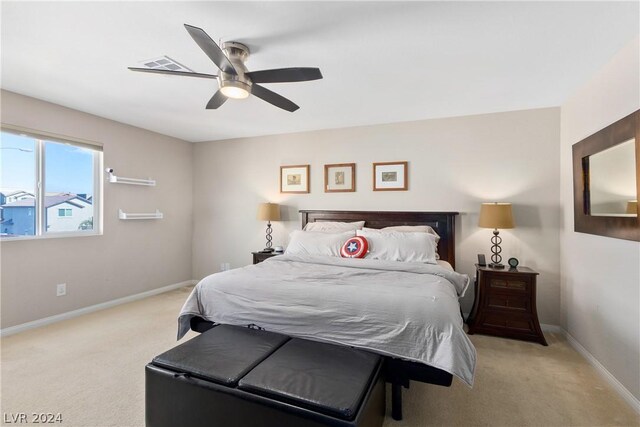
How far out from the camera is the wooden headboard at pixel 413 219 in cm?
355

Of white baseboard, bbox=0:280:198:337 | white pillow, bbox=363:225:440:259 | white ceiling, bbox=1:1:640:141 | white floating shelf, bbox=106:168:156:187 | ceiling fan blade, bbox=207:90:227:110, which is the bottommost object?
white baseboard, bbox=0:280:198:337

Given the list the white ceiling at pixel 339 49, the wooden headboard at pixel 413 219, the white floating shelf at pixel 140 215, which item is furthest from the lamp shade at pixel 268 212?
the white floating shelf at pixel 140 215

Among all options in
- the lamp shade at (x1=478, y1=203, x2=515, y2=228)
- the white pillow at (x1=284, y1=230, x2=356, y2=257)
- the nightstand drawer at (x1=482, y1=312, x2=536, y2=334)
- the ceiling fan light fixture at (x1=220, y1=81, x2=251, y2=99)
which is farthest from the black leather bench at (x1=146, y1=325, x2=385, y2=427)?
the lamp shade at (x1=478, y1=203, x2=515, y2=228)

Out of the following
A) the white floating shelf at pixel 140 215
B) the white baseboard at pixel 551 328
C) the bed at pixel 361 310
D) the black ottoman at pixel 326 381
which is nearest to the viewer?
the black ottoman at pixel 326 381

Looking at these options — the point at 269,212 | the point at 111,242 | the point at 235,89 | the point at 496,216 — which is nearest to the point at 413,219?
the point at 496,216

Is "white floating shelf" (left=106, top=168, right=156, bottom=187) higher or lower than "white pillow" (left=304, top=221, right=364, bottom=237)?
higher

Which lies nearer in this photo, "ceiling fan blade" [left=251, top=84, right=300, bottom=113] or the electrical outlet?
"ceiling fan blade" [left=251, top=84, right=300, bottom=113]

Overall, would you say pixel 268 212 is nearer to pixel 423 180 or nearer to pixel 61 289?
pixel 423 180

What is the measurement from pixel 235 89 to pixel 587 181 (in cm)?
302

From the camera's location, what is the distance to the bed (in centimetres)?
173

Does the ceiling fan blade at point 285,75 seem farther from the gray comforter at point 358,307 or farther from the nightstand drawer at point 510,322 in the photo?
the nightstand drawer at point 510,322

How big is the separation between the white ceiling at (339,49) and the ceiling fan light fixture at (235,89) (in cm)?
31

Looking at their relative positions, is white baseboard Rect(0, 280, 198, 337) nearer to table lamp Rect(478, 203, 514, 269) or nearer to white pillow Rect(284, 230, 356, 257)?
white pillow Rect(284, 230, 356, 257)

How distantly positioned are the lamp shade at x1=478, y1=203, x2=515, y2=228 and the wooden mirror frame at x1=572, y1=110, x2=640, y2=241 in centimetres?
53
